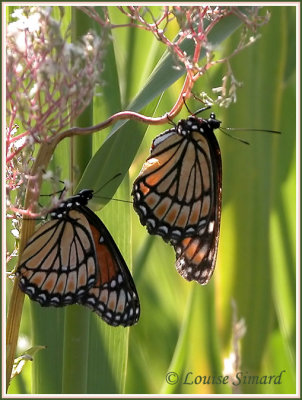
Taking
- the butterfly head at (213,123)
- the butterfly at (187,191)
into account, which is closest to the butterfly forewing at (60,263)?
the butterfly at (187,191)

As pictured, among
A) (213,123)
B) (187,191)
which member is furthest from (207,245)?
(213,123)

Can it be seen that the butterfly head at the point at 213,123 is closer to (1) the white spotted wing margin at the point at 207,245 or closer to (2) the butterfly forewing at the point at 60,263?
(1) the white spotted wing margin at the point at 207,245

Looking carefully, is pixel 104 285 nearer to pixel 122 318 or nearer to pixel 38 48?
pixel 122 318

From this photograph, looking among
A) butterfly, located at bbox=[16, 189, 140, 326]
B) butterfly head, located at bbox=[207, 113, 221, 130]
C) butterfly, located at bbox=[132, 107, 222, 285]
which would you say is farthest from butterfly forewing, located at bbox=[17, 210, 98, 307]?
butterfly head, located at bbox=[207, 113, 221, 130]

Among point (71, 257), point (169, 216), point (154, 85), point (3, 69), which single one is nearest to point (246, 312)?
point (169, 216)

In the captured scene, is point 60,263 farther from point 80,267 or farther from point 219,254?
point 219,254

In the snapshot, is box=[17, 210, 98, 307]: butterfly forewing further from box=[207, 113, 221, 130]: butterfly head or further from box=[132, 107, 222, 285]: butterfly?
box=[207, 113, 221, 130]: butterfly head
